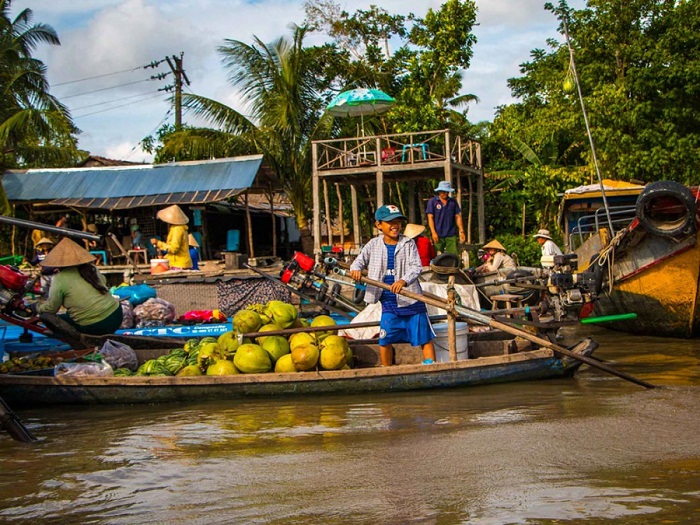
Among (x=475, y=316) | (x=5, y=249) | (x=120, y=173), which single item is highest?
(x=120, y=173)

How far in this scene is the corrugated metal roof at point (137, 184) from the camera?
54.4ft

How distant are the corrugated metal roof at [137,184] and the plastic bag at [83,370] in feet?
32.5

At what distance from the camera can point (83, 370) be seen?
6.45 m

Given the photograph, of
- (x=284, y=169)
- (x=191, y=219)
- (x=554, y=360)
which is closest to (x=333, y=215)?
(x=284, y=169)

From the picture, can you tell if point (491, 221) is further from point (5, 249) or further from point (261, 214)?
point (5, 249)

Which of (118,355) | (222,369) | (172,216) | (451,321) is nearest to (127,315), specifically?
(172,216)

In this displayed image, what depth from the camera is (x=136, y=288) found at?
1013 cm

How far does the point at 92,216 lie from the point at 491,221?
10.6 meters

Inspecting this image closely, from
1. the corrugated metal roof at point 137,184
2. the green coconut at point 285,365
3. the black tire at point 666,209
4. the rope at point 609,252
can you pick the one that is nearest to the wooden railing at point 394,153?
the corrugated metal roof at point 137,184

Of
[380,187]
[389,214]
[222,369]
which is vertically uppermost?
[380,187]

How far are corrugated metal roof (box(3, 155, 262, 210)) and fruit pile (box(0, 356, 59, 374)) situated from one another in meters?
9.59

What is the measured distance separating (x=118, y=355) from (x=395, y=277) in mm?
2692

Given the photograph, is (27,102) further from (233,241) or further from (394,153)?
(394,153)

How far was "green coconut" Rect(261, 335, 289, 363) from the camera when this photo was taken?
6480 millimetres
